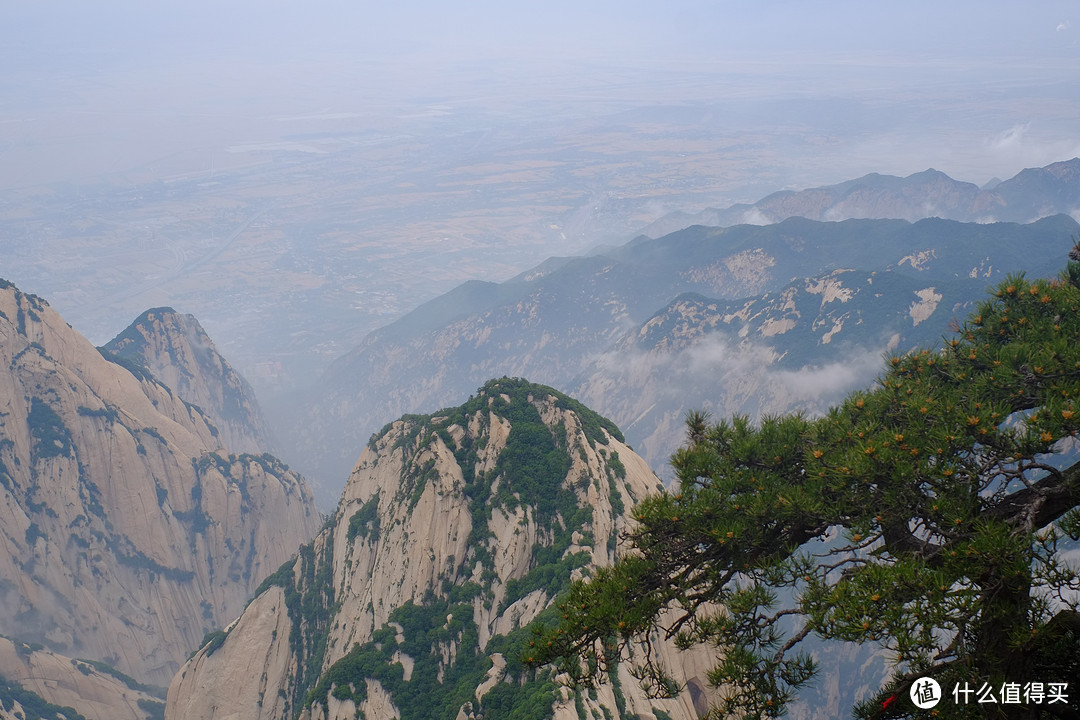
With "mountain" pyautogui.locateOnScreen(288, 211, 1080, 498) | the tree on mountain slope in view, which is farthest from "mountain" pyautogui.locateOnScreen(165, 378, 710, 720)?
"mountain" pyautogui.locateOnScreen(288, 211, 1080, 498)

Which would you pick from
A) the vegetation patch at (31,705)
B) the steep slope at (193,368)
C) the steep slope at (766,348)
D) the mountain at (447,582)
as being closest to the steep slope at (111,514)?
the vegetation patch at (31,705)

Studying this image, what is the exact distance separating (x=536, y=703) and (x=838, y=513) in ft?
70.4

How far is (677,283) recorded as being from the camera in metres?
193

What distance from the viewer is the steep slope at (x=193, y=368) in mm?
127750

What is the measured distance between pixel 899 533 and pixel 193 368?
142667 millimetres

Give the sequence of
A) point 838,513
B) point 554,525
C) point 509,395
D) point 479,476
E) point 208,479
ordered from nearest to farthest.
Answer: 1. point 838,513
2. point 554,525
3. point 479,476
4. point 509,395
5. point 208,479

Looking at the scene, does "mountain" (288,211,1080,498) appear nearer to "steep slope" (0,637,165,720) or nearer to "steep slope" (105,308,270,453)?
"steep slope" (105,308,270,453)

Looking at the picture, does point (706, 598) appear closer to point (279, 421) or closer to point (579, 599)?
point (579, 599)

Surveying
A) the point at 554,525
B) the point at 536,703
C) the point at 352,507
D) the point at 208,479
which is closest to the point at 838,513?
the point at 536,703

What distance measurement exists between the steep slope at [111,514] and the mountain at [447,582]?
32339 millimetres

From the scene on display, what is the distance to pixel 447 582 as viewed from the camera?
45.3 meters

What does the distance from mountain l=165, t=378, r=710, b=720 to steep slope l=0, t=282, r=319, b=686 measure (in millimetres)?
32339

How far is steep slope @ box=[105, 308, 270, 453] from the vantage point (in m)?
128

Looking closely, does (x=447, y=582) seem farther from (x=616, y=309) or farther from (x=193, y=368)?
(x=616, y=309)
